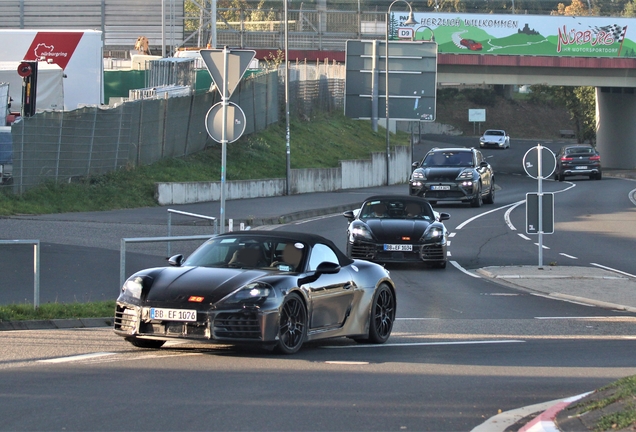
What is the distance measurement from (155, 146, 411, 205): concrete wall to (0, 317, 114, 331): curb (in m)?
18.9

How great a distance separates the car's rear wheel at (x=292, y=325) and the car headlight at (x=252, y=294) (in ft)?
0.68

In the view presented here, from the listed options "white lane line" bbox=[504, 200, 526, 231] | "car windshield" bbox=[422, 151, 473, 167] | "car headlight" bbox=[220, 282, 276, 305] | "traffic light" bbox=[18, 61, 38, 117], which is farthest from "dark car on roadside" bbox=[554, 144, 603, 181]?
"car headlight" bbox=[220, 282, 276, 305]

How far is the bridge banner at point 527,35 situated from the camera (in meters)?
69.7

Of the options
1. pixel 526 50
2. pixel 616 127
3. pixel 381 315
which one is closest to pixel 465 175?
pixel 381 315

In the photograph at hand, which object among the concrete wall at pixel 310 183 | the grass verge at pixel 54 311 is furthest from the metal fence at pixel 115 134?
the grass verge at pixel 54 311

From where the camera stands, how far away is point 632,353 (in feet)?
34.5

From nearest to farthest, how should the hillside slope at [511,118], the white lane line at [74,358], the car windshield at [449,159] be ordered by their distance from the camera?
1. the white lane line at [74,358]
2. the car windshield at [449,159]
3. the hillside slope at [511,118]

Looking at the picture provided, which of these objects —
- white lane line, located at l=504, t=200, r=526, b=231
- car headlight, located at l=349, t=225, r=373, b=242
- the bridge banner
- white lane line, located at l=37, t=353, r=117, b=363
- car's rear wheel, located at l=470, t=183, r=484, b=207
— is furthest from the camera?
the bridge banner

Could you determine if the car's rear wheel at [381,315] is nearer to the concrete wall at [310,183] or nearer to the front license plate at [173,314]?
the front license plate at [173,314]

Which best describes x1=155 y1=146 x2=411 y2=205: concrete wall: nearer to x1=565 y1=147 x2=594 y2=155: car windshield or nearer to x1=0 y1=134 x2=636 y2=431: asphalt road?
x1=565 y1=147 x2=594 y2=155: car windshield

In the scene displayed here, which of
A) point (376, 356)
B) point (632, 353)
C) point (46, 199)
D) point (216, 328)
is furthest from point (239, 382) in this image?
point (46, 199)

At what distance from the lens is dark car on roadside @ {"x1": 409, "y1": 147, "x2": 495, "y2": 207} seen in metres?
32.2

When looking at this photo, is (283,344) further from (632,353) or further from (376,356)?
(632,353)

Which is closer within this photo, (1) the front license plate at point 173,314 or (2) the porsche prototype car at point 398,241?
(1) the front license plate at point 173,314
